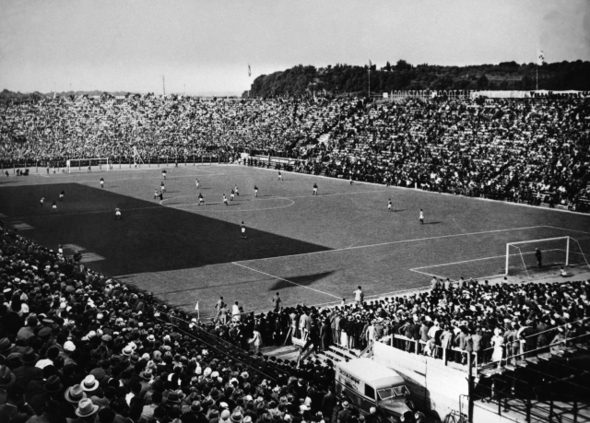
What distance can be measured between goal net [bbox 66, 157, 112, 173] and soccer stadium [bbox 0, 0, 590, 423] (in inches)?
14.7

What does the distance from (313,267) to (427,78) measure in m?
114

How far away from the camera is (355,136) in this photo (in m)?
80.8

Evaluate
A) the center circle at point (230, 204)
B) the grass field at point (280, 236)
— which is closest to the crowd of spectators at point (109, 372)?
the grass field at point (280, 236)

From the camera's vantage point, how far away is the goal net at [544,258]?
31.0 meters

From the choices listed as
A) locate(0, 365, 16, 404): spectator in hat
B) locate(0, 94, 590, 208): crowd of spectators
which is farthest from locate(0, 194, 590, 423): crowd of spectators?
locate(0, 94, 590, 208): crowd of spectators

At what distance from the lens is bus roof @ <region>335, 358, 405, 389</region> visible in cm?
1539

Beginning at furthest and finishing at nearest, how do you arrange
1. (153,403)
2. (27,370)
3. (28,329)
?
(28,329)
(153,403)
(27,370)

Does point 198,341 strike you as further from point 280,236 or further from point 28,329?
point 280,236

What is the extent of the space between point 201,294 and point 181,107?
287ft

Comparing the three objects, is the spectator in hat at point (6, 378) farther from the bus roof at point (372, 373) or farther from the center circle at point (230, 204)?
the center circle at point (230, 204)

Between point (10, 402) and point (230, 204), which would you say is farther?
point (230, 204)

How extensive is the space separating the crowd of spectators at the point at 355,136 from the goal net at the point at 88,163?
1.39 m

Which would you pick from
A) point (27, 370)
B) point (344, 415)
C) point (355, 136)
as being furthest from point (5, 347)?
point (355, 136)

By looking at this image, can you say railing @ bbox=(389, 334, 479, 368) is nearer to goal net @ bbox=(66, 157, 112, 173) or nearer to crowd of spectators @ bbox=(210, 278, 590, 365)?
crowd of spectators @ bbox=(210, 278, 590, 365)
